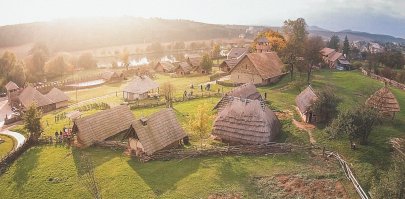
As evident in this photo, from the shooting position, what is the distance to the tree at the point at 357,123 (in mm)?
25094

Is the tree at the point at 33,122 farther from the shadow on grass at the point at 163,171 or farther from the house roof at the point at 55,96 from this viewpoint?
the house roof at the point at 55,96

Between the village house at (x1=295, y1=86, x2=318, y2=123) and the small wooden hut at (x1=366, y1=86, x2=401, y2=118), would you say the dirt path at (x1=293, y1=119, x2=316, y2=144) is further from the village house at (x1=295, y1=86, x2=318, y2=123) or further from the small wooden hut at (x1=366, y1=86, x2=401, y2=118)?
the small wooden hut at (x1=366, y1=86, x2=401, y2=118)

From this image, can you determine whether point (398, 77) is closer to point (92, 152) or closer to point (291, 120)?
point (291, 120)

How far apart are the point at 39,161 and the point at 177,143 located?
11520 millimetres

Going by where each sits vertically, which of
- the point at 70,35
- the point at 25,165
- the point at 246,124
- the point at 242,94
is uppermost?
the point at 70,35

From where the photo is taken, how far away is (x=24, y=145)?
30.7 meters

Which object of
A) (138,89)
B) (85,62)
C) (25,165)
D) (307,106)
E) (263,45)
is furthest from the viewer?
(85,62)

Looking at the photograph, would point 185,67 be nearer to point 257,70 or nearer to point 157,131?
point 257,70

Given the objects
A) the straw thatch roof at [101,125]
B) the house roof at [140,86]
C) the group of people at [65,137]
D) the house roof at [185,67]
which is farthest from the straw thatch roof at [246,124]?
the house roof at [185,67]

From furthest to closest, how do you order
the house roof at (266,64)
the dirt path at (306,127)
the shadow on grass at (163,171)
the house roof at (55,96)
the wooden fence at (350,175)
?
the house roof at (266,64), the house roof at (55,96), the dirt path at (306,127), the shadow on grass at (163,171), the wooden fence at (350,175)

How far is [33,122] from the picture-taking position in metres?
31.1

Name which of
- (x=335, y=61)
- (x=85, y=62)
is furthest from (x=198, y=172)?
(x=85, y=62)

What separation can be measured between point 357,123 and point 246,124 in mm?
8631

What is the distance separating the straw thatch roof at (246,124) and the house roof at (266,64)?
21.4m
